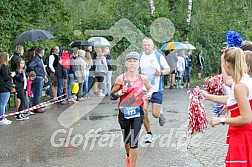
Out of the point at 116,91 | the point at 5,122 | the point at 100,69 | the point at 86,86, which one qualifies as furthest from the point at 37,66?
the point at 116,91

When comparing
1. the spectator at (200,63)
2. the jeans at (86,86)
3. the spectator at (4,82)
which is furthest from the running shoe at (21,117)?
the spectator at (200,63)

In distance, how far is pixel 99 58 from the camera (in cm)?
1964

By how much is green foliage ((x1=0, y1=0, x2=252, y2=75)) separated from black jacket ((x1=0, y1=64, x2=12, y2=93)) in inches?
277

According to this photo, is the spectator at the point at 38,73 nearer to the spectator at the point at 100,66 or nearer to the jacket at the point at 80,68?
the jacket at the point at 80,68

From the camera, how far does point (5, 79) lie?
12992mm

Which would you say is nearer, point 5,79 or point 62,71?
point 5,79

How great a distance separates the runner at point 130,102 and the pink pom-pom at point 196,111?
1207mm

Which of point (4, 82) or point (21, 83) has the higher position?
point (4, 82)

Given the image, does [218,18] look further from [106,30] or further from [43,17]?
[43,17]

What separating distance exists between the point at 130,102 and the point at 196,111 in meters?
1.56

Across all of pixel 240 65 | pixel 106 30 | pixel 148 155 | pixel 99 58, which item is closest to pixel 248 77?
pixel 240 65

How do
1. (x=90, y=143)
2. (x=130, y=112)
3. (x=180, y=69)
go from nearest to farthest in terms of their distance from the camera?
(x=130, y=112), (x=90, y=143), (x=180, y=69)

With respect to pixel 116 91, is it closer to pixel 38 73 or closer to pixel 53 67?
pixel 38 73

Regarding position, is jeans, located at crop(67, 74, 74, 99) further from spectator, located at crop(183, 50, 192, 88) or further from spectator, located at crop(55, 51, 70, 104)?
spectator, located at crop(183, 50, 192, 88)
